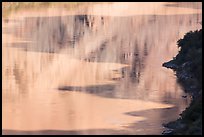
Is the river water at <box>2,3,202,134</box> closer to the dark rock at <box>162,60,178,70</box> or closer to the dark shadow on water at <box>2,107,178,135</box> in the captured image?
the dark shadow on water at <box>2,107,178,135</box>

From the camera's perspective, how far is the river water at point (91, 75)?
20.4m

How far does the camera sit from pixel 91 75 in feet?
92.5

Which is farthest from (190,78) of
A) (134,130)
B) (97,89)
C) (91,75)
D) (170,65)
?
(134,130)

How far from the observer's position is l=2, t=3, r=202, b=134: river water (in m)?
20.4

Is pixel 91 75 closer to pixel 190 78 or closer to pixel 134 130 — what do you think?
pixel 190 78

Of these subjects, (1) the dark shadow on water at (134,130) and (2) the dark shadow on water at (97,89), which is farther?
(2) the dark shadow on water at (97,89)

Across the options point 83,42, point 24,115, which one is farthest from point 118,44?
point 24,115

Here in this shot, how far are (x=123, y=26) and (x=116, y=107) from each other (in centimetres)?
2704

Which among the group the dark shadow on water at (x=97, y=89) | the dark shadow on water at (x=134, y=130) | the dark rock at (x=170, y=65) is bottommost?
the dark shadow on water at (x=134, y=130)

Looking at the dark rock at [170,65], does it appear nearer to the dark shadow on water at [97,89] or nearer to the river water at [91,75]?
the river water at [91,75]

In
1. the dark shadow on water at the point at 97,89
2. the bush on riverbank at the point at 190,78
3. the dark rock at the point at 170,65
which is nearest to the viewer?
the bush on riverbank at the point at 190,78

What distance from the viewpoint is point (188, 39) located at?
3052 centimetres

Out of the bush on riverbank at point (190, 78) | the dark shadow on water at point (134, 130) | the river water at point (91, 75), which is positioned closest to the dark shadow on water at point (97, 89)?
the river water at point (91, 75)

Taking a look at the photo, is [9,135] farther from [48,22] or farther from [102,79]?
[48,22]
